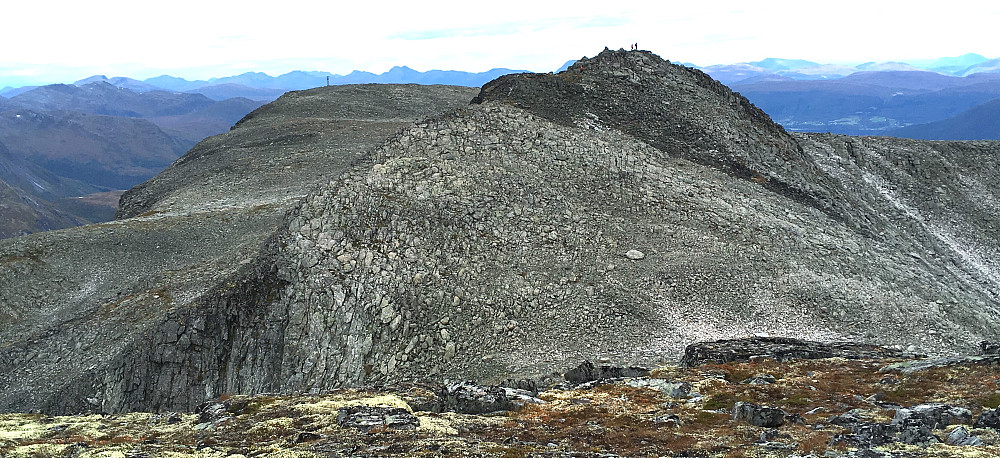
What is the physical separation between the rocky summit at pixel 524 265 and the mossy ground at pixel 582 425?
8.05m

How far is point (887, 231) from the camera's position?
56.2 meters

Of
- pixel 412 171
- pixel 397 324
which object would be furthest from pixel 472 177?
pixel 397 324

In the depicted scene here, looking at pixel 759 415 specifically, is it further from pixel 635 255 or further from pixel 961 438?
pixel 635 255

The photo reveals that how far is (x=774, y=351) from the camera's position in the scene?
34.6 meters

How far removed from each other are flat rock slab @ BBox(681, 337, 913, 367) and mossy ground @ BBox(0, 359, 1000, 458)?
240 centimetres

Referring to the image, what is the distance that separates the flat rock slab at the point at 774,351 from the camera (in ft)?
112

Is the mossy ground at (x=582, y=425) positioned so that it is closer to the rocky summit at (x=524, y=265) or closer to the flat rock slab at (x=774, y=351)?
the flat rock slab at (x=774, y=351)

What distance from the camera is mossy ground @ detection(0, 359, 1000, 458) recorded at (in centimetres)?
2067

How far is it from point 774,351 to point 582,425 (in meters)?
16.0

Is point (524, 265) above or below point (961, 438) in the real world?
above

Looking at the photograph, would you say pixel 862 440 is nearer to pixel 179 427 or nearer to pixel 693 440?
pixel 693 440

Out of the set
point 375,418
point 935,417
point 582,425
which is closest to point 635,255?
point 582,425

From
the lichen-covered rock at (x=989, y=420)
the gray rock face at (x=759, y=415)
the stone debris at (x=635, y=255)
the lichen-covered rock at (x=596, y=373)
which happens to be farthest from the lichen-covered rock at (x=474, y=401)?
the stone debris at (x=635, y=255)

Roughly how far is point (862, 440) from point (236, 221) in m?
65.2
